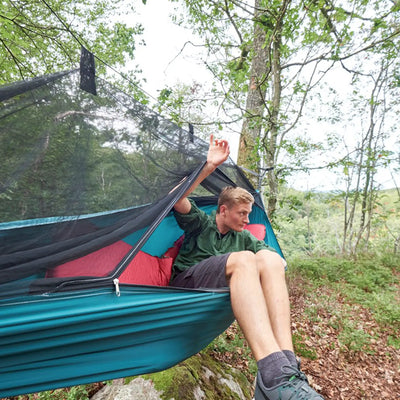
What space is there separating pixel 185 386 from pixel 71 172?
120 centimetres

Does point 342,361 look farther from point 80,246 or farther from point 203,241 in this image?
point 80,246

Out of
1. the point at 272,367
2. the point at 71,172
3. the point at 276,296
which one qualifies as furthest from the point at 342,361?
the point at 71,172

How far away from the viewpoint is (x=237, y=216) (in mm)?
1467

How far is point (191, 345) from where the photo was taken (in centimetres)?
105

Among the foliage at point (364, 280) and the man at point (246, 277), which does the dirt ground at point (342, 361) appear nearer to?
the foliage at point (364, 280)

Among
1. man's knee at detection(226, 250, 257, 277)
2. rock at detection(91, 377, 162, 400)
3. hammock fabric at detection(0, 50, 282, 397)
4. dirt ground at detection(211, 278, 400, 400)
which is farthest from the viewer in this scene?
dirt ground at detection(211, 278, 400, 400)

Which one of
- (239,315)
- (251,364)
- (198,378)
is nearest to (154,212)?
(239,315)

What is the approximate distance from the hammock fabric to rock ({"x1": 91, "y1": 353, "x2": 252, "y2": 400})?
0.41 m

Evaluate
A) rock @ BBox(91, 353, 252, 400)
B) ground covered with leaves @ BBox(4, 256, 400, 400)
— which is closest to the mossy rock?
rock @ BBox(91, 353, 252, 400)

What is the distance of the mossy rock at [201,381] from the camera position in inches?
50.9

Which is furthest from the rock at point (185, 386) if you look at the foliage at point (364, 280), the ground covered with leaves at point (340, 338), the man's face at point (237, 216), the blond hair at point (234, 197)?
the foliage at point (364, 280)

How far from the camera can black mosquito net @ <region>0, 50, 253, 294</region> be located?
86 cm

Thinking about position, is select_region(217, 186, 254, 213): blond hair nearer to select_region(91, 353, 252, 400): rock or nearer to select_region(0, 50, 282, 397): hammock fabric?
select_region(0, 50, 282, 397): hammock fabric

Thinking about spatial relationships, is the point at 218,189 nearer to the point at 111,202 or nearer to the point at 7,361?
the point at 111,202
